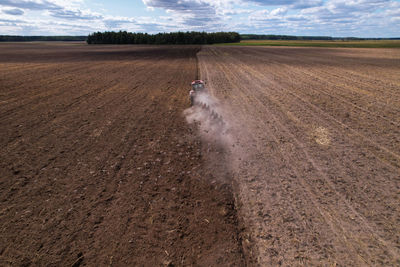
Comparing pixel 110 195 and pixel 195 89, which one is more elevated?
pixel 195 89

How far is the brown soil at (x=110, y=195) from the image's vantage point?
10.6ft

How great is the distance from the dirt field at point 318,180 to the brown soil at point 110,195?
622mm

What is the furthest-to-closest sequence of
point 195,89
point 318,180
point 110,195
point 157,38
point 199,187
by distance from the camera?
point 157,38 → point 195,89 → point 318,180 → point 199,187 → point 110,195

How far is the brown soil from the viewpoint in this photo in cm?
324

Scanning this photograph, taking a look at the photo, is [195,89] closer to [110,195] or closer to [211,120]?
[211,120]

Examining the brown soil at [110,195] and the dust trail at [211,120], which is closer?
the brown soil at [110,195]


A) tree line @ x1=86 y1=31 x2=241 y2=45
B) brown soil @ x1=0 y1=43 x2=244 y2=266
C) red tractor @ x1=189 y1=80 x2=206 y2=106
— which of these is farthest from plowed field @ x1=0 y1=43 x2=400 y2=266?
tree line @ x1=86 y1=31 x2=241 y2=45

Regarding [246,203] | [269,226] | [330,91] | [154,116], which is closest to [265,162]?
[246,203]

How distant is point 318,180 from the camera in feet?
16.0

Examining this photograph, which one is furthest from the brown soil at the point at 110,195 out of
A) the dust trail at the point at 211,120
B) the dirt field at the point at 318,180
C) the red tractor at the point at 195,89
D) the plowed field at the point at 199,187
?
the red tractor at the point at 195,89

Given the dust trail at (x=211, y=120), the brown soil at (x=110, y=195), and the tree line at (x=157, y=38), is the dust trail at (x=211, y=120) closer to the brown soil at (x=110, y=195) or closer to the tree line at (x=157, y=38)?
the brown soil at (x=110, y=195)

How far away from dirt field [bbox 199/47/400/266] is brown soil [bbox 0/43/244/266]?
622 millimetres

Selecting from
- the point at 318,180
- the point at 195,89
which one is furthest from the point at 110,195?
the point at 195,89

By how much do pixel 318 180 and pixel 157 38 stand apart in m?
117
